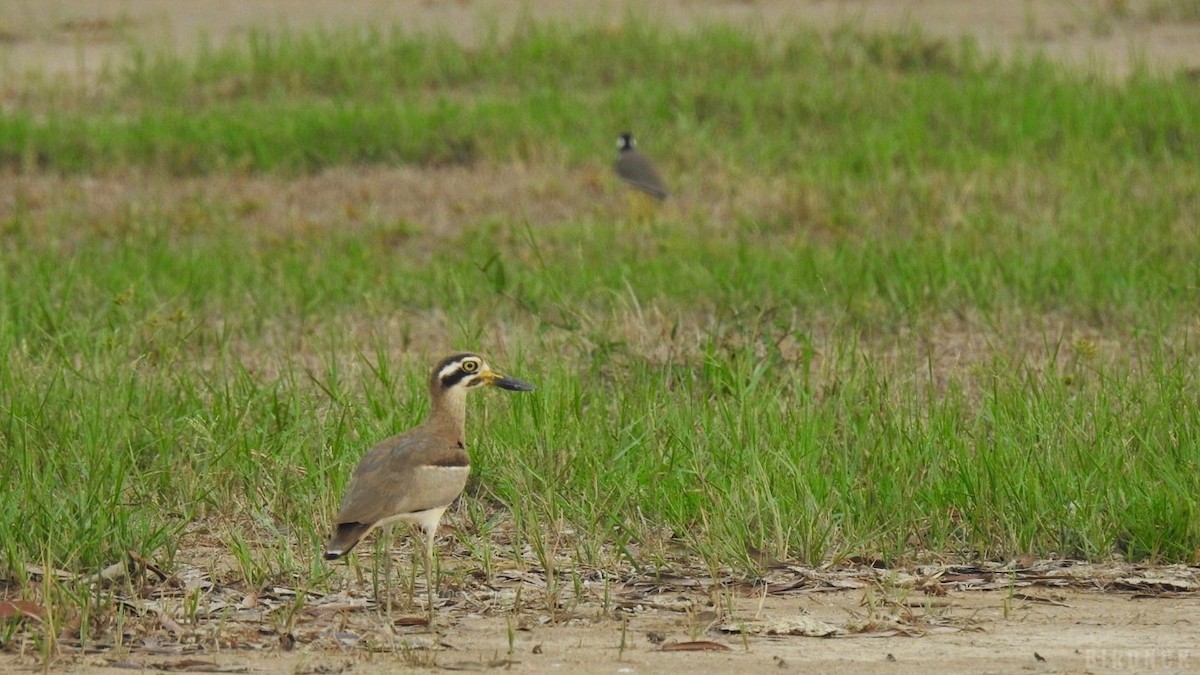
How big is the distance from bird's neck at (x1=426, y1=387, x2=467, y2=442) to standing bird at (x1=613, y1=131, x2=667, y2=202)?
638 cm

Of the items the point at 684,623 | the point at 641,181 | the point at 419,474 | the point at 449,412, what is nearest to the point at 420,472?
the point at 419,474

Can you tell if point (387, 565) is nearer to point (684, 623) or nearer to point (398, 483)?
point (398, 483)

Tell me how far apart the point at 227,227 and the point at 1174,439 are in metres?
6.93

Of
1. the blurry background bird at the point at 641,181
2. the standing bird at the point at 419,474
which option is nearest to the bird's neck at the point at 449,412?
the standing bird at the point at 419,474

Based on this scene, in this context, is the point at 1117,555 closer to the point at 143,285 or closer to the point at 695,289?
the point at 695,289

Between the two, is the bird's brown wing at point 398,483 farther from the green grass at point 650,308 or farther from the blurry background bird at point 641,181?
the blurry background bird at point 641,181

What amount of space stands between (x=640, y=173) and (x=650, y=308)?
341 cm

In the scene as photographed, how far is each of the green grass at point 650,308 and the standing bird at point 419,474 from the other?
381 millimetres

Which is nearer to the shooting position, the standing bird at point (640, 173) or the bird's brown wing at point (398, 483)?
the bird's brown wing at point (398, 483)

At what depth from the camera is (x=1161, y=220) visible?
437 inches

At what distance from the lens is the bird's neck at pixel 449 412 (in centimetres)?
590

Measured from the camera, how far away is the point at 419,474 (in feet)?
17.7

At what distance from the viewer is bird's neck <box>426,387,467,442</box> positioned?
5.90m

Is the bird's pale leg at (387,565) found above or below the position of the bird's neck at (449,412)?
below
